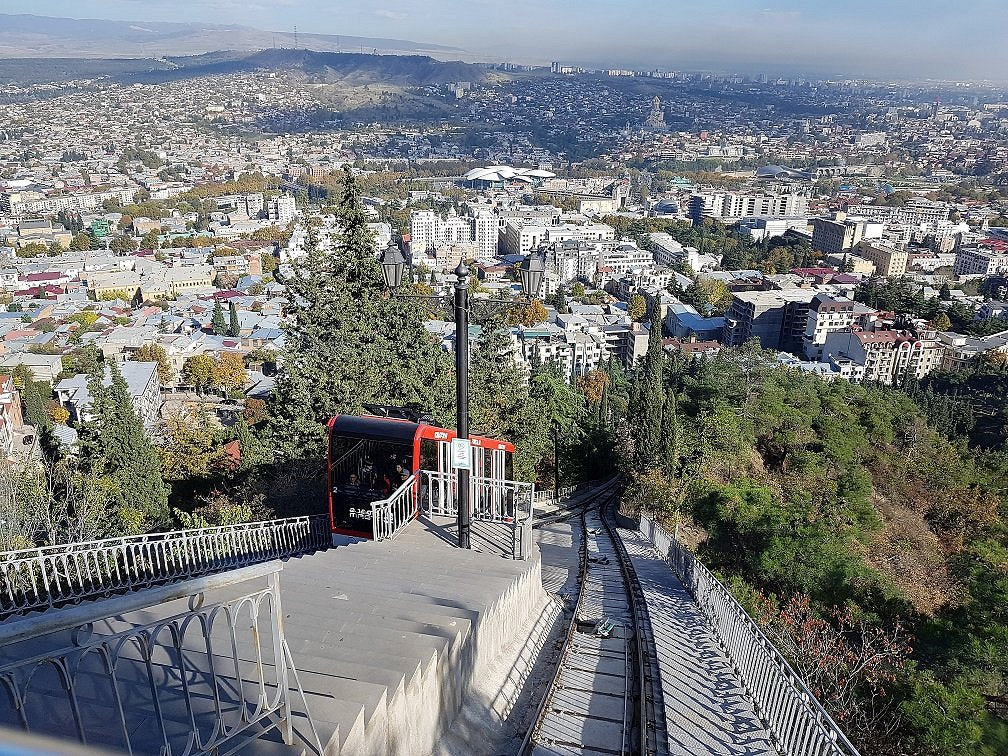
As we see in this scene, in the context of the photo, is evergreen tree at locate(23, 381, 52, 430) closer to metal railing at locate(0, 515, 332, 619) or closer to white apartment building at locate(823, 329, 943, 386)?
metal railing at locate(0, 515, 332, 619)

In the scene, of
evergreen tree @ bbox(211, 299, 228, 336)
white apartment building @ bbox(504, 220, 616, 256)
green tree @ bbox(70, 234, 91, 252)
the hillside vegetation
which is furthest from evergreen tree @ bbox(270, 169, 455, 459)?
green tree @ bbox(70, 234, 91, 252)

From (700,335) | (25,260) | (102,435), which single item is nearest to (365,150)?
(25,260)

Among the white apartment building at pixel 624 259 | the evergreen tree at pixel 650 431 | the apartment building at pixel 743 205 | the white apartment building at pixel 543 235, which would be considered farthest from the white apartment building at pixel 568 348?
the apartment building at pixel 743 205

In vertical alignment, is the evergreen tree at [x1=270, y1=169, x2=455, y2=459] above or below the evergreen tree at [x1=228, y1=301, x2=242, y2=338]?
above

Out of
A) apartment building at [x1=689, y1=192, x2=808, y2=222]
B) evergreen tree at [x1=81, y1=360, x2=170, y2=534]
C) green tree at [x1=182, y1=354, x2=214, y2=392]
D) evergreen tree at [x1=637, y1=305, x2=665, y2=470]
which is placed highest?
evergreen tree at [x1=637, y1=305, x2=665, y2=470]

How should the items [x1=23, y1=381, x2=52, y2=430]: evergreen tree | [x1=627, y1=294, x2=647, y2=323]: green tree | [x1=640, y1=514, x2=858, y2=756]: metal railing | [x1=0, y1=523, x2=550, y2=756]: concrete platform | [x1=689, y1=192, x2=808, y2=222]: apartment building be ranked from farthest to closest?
[x1=689, y1=192, x2=808, y2=222]: apartment building, [x1=627, y1=294, x2=647, y2=323]: green tree, [x1=23, y1=381, x2=52, y2=430]: evergreen tree, [x1=640, y1=514, x2=858, y2=756]: metal railing, [x1=0, y1=523, x2=550, y2=756]: concrete platform

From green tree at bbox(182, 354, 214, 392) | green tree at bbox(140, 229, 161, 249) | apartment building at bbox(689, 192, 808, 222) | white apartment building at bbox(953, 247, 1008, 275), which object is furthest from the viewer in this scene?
apartment building at bbox(689, 192, 808, 222)

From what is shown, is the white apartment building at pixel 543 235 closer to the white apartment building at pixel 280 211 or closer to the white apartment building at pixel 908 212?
the white apartment building at pixel 280 211
